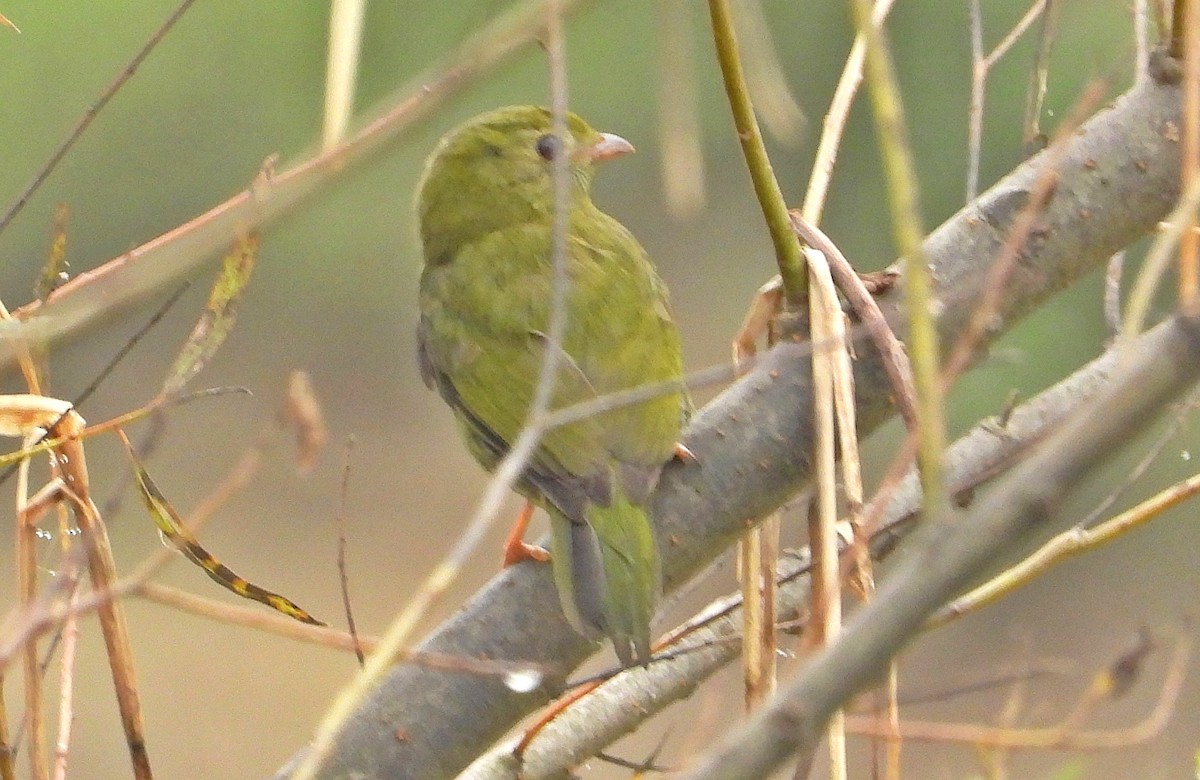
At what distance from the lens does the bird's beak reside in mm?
3183

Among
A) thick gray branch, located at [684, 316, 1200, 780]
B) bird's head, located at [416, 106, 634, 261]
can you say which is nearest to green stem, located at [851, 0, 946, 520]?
thick gray branch, located at [684, 316, 1200, 780]

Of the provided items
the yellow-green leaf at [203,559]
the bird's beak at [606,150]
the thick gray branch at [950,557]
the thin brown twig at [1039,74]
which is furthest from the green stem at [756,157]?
the bird's beak at [606,150]

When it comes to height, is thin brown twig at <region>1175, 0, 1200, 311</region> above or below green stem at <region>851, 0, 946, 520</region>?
above

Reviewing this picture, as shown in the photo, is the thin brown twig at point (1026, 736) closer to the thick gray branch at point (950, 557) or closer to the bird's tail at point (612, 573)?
the bird's tail at point (612, 573)

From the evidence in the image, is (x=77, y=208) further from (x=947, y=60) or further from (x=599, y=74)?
(x=947, y=60)

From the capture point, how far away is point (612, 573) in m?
1.80

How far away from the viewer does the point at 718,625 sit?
6.81ft

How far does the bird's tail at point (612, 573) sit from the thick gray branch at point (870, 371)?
0.10ft

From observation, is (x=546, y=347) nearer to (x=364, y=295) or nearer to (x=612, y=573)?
(x=612, y=573)

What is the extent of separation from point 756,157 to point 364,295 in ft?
Answer: 35.3

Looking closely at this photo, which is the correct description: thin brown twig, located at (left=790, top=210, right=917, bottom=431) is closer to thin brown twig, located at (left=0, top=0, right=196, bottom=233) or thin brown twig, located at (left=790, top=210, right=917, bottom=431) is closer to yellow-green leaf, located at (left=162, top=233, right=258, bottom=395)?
yellow-green leaf, located at (left=162, top=233, right=258, bottom=395)

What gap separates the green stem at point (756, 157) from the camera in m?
1.48

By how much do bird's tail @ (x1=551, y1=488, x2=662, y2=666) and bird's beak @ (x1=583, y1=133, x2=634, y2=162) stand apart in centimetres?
121

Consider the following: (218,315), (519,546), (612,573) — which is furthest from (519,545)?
(218,315)
